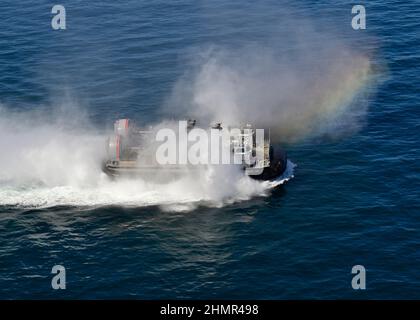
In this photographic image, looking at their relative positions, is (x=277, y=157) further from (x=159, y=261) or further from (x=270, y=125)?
(x=159, y=261)

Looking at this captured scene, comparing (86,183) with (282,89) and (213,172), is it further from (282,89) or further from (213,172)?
(282,89)
